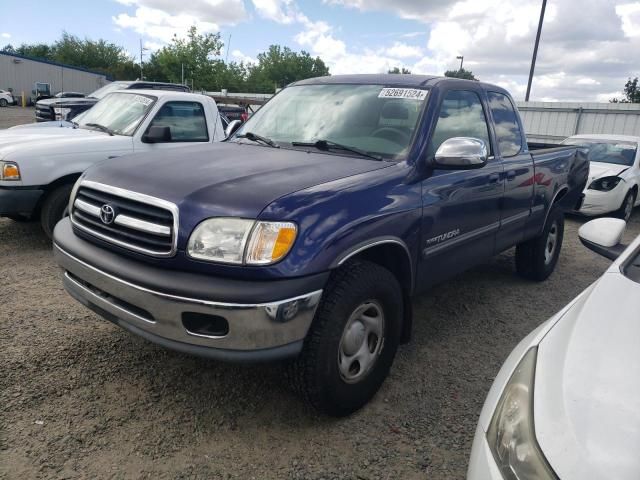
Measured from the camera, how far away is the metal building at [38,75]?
4766cm

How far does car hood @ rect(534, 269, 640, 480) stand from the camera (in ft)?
3.94

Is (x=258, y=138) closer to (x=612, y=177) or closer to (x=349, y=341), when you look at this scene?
(x=349, y=341)

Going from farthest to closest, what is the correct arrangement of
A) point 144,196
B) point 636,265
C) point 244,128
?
point 244,128 → point 144,196 → point 636,265

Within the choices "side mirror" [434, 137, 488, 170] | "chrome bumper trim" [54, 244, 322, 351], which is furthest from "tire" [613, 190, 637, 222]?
"chrome bumper trim" [54, 244, 322, 351]

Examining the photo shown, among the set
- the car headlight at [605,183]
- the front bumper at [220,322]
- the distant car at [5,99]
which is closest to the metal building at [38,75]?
the distant car at [5,99]

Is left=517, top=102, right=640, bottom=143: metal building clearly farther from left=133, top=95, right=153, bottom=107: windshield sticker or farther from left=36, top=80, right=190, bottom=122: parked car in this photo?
left=133, top=95, right=153, bottom=107: windshield sticker

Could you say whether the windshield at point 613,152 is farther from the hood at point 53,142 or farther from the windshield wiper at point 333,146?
the hood at point 53,142

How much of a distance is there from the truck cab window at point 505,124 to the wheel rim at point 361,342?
2.07 meters

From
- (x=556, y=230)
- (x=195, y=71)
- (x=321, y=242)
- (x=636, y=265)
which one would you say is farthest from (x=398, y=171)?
(x=195, y=71)

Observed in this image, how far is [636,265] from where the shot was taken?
2088mm

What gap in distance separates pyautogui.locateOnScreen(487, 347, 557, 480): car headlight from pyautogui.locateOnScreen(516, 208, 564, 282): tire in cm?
365

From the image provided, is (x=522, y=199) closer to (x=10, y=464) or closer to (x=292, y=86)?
(x=292, y=86)

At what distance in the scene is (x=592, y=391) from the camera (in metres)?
1.38

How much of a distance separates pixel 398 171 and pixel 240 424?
1.65 meters
